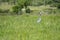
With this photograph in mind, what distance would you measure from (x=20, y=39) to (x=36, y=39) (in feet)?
3.11

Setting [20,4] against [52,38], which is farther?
[20,4]

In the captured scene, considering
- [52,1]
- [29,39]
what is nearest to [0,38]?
[29,39]

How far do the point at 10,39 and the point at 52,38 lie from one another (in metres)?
2.55

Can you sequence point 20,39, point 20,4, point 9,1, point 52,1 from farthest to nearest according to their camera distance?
1. point 9,1
2. point 52,1
3. point 20,4
4. point 20,39

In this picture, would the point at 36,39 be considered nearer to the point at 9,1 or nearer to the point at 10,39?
the point at 10,39

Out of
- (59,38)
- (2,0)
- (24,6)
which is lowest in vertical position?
(2,0)

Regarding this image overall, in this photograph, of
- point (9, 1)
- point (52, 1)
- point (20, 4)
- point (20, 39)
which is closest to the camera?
point (20, 39)

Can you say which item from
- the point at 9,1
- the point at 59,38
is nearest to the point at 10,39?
the point at 59,38

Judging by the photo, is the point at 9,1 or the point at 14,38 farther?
the point at 9,1

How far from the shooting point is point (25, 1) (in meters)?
42.3

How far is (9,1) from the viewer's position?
62.5m

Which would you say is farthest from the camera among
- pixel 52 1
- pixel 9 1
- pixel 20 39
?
pixel 9 1

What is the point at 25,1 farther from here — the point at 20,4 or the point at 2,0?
the point at 2,0

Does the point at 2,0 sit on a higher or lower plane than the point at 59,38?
lower
